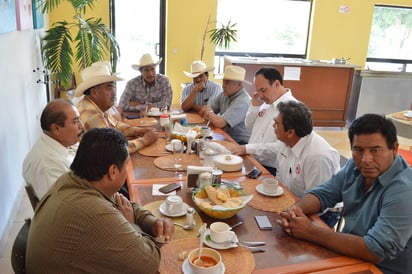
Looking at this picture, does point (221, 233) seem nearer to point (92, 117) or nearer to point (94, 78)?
point (92, 117)

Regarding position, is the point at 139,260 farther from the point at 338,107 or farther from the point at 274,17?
the point at 274,17

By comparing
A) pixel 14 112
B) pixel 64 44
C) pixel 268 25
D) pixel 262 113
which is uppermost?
pixel 268 25

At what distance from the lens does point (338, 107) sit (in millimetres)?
5914

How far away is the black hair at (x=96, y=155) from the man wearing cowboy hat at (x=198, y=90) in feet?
8.18

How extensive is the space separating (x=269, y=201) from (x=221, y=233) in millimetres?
476

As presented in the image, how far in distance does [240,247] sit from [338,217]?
2.95 feet

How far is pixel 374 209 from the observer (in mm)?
1458

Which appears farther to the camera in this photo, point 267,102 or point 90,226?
point 267,102

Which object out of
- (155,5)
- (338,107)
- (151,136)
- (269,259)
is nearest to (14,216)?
(151,136)

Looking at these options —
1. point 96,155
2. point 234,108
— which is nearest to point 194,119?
point 234,108

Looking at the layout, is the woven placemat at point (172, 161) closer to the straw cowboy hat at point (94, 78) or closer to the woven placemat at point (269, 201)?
the woven placemat at point (269, 201)

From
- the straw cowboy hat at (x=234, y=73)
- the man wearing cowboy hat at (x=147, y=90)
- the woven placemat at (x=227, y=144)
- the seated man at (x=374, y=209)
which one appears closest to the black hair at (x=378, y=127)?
the seated man at (x=374, y=209)

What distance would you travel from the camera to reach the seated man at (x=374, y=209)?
1.31m

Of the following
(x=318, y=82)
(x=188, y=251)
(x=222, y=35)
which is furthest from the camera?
(x=222, y=35)
